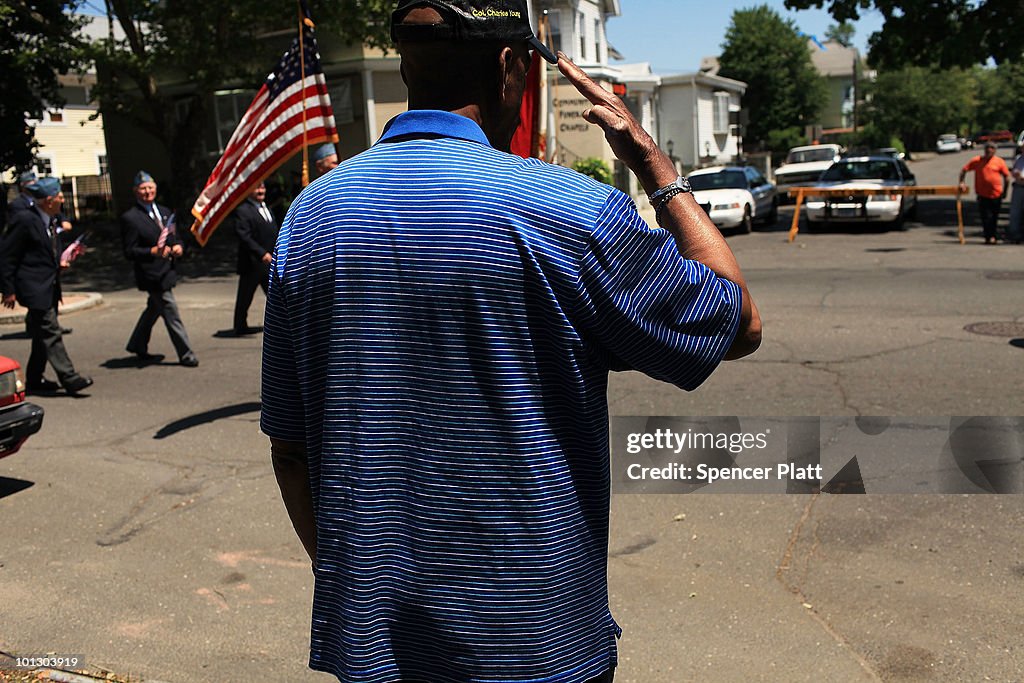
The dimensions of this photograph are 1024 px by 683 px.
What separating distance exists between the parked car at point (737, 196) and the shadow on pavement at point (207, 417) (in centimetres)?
1591

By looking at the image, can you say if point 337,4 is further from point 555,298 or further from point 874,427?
point 555,298

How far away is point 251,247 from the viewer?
12.0m

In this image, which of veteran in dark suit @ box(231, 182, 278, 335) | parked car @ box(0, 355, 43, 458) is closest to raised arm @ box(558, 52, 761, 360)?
parked car @ box(0, 355, 43, 458)

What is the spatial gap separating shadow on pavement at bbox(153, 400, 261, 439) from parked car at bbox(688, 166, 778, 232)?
52.2 ft

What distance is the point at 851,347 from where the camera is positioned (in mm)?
9961

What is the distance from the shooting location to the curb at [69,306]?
1445 centimetres

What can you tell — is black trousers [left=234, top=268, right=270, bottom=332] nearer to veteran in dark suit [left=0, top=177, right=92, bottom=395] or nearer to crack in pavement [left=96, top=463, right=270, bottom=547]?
veteran in dark suit [left=0, top=177, right=92, bottom=395]

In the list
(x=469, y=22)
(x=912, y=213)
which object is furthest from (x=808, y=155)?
(x=469, y=22)

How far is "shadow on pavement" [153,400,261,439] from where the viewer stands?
8.02 m

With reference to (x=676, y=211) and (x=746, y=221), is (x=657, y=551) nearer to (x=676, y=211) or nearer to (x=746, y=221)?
(x=676, y=211)

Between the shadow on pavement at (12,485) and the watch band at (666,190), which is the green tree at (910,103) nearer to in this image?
the shadow on pavement at (12,485)

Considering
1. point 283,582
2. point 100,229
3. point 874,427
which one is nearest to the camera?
point 283,582

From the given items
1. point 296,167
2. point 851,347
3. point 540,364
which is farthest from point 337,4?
point 540,364

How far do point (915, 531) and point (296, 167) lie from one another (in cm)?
2549
